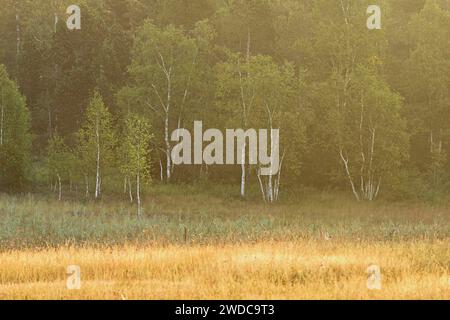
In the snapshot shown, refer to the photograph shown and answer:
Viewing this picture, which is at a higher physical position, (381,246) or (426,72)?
(426,72)

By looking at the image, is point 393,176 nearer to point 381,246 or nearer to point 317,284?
point 381,246

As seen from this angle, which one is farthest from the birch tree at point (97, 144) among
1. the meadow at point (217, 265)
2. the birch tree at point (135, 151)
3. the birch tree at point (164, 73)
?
the meadow at point (217, 265)

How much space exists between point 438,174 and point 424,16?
1178cm

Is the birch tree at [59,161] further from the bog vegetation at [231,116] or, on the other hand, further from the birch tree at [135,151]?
the birch tree at [135,151]

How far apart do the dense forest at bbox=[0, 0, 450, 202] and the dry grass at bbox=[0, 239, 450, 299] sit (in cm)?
2357

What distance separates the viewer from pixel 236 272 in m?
15.7

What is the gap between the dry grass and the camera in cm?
1345

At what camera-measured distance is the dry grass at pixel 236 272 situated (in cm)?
1345

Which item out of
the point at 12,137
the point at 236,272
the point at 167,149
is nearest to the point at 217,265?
the point at 236,272

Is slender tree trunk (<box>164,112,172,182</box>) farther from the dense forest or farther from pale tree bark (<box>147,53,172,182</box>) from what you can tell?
the dense forest

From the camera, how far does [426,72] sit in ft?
169

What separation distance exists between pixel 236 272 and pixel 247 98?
108 ft

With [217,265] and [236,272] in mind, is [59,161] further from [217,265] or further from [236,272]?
[236,272]

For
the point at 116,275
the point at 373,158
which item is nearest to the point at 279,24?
the point at 373,158
